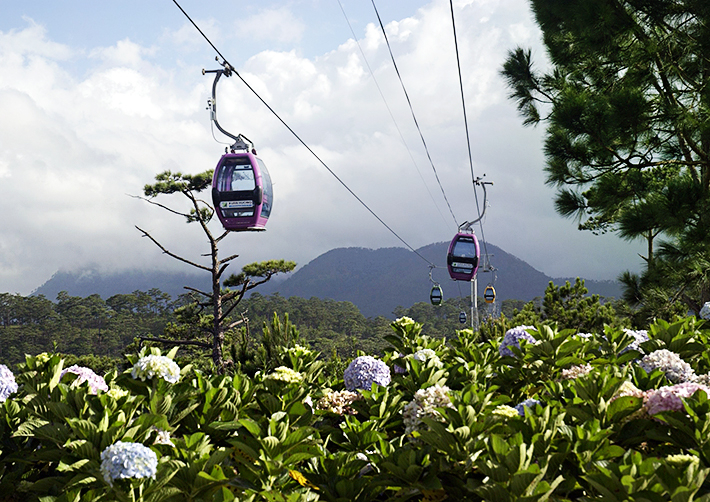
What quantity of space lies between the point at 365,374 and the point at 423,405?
566mm

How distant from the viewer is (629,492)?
124 cm

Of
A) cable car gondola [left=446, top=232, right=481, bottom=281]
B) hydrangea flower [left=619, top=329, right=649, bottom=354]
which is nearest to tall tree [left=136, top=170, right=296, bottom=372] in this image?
cable car gondola [left=446, top=232, right=481, bottom=281]

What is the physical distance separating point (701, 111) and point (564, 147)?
191cm

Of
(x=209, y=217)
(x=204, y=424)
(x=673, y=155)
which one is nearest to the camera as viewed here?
(x=204, y=424)

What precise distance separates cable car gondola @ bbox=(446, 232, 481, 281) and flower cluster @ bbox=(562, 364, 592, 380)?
11767 millimetres

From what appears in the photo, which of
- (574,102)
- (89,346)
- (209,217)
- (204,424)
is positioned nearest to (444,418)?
(204,424)

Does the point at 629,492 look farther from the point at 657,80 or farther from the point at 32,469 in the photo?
the point at 657,80

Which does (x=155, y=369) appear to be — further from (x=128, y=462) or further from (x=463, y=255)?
(x=463, y=255)

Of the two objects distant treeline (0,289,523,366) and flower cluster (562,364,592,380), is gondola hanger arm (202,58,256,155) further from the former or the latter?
distant treeline (0,289,523,366)

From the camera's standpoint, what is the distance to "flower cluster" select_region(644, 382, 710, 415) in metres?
1.69

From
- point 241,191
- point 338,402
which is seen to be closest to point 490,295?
point 241,191

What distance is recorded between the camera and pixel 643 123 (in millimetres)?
8523

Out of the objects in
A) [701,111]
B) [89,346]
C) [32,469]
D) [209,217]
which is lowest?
[89,346]

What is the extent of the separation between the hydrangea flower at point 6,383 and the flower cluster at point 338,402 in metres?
1.14
